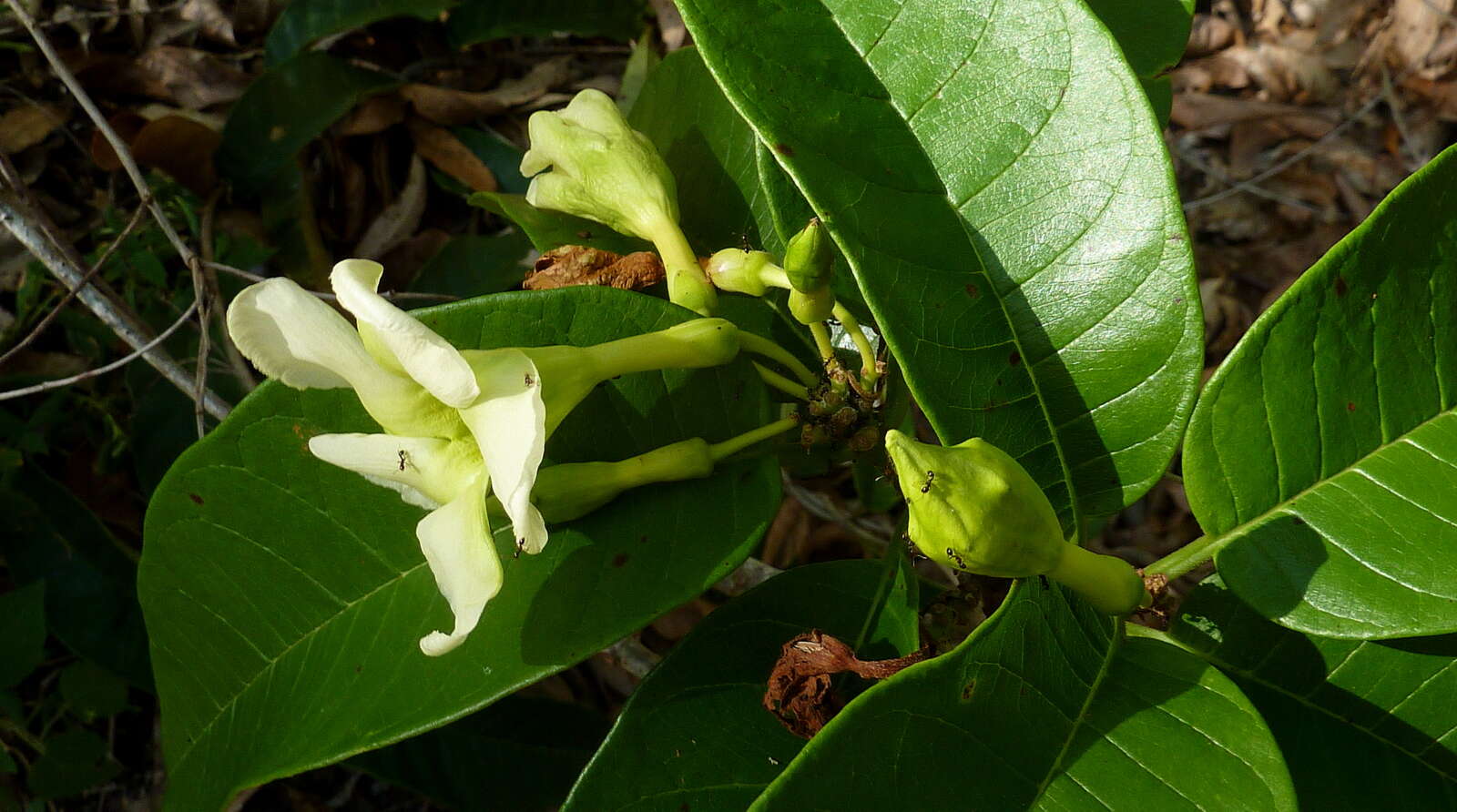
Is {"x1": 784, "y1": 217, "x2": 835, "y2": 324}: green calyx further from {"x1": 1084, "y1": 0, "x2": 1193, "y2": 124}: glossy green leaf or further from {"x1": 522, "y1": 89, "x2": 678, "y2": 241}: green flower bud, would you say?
{"x1": 1084, "y1": 0, "x2": 1193, "y2": 124}: glossy green leaf

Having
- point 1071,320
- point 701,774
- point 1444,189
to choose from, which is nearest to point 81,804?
point 701,774

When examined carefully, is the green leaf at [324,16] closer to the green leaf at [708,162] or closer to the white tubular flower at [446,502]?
the green leaf at [708,162]

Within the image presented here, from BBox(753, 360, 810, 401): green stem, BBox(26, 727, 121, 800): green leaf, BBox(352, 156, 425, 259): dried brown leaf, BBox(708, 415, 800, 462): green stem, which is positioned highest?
BBox(753, 360, 810, 401): green stem

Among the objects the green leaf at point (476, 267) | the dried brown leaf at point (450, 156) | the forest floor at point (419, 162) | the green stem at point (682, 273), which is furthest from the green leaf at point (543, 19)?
the green stem at point (682, 273)

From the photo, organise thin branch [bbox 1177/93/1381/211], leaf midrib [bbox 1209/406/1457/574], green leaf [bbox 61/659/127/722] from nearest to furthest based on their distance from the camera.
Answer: leaf midrib [bbox 1209/406/1457/574] < green leaf [bbox 61/659/127/722] < thin branch [bbox 1177/93/1381/211]

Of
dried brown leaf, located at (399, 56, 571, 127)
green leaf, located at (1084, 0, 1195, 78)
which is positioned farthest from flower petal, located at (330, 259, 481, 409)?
dried brown leaf, located at (399, 56, 571, 127)

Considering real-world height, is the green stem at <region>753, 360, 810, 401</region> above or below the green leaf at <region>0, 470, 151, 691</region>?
above

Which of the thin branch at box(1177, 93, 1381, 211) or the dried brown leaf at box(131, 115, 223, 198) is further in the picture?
the thin branch at box(1177, 93, 1381, 211)
